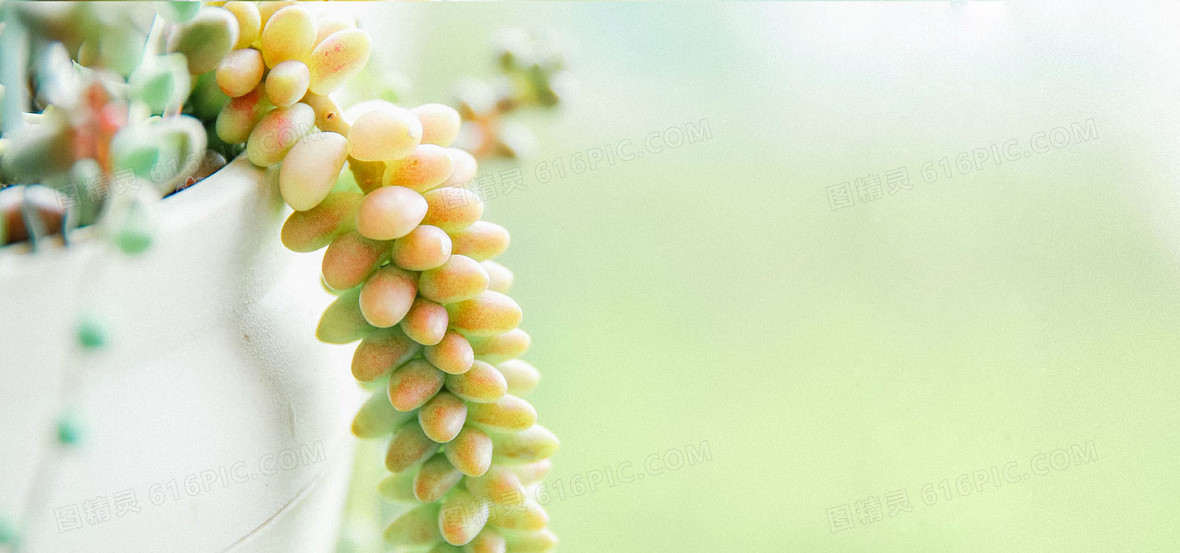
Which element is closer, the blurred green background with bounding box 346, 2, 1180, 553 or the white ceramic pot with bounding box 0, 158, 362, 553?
the white ceramic pot with bounding box 0, 158, 362, 553

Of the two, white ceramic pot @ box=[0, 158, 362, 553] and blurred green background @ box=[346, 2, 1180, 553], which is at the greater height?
white ceramic pot @ box=[0, 158, 362, 553]

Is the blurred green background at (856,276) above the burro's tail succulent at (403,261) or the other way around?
the other way around

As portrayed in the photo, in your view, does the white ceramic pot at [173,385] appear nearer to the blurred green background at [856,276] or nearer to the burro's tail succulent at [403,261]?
the burro's tail succulent at [403,261]

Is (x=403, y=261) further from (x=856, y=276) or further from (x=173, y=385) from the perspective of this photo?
(x=856, y=276)

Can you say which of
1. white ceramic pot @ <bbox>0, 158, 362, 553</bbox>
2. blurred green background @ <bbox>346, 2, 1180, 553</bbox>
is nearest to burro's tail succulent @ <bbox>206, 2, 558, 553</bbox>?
white ceramic pot @ <bbox>0, 158, 362, 553</bbox>

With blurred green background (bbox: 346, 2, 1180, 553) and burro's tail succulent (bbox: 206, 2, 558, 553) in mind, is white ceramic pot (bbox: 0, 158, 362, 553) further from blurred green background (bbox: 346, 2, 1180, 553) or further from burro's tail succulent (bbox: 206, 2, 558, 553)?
blurred green background (bbox: 346, 2, 1180, 553)

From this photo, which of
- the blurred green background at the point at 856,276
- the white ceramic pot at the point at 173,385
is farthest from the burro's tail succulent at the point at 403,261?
the blurred green background at the point at 856,276
